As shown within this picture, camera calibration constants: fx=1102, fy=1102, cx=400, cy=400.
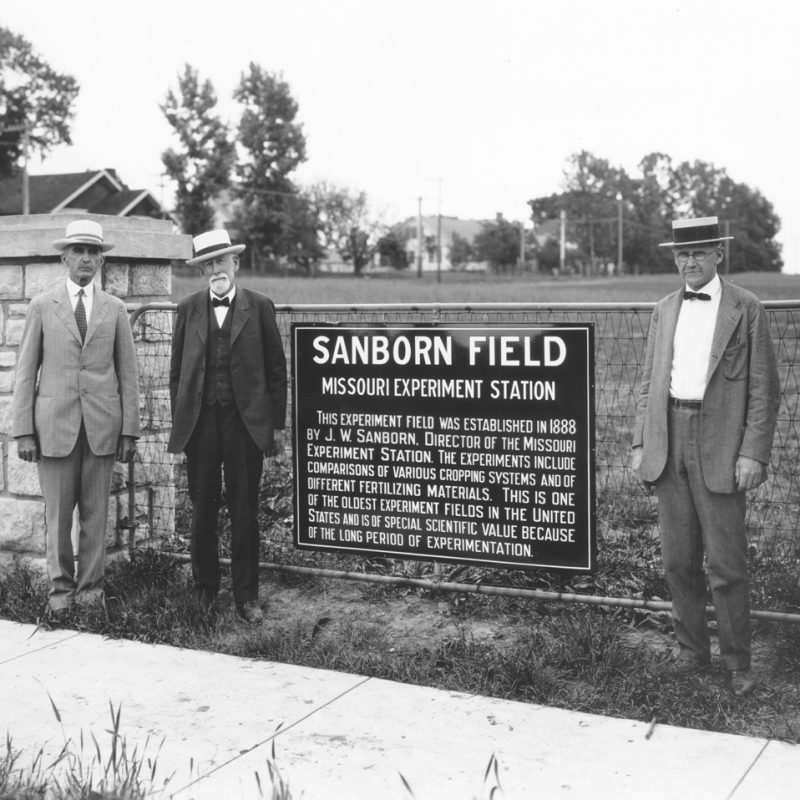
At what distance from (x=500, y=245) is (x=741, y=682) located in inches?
4225

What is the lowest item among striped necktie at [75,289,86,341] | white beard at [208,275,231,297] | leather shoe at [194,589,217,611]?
leather shoe at [194,589,217,611]

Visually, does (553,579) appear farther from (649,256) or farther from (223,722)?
(649,256)

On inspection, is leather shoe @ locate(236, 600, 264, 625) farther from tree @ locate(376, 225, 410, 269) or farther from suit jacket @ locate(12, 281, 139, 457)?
tree @ locate(376, 225, 410, 269)

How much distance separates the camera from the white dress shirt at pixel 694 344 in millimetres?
4656

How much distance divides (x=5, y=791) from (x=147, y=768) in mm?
507

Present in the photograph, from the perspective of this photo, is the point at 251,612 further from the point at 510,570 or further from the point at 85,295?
the point at 85,295

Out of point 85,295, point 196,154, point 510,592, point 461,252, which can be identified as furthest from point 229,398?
point 461,252

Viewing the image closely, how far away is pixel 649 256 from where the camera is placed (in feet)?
356

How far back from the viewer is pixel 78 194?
196 feet

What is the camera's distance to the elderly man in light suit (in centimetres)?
603

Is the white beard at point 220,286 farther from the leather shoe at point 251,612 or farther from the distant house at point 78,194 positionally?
the distant house at point 78,194

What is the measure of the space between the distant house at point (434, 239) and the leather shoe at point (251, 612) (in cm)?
9988

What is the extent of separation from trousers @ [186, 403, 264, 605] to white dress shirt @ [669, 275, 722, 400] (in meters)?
2.31

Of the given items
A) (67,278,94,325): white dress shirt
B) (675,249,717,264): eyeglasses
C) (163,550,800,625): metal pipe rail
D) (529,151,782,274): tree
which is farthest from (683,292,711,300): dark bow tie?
(529,151,782,274): tree
